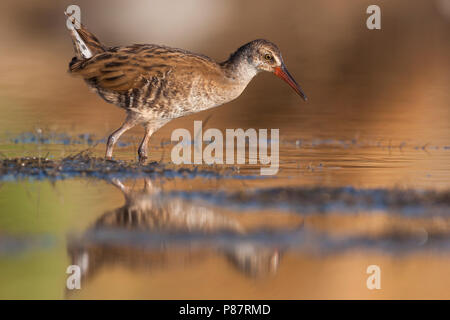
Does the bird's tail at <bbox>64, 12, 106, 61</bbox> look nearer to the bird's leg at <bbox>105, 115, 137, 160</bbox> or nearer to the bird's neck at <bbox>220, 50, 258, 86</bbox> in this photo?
the bird's leg at <bbox>105, 115, 137, 160</bbox>

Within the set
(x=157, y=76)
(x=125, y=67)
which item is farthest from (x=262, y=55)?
(x=125, y=67)

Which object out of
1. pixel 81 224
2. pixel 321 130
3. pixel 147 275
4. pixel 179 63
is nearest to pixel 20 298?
pixel 147 275

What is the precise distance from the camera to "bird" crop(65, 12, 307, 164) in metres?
10.1

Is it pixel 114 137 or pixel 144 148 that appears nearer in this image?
pixel 114 137

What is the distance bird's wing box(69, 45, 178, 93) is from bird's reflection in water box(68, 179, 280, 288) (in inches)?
102

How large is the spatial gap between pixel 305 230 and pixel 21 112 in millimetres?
8891

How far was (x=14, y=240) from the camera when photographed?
21.5 feet

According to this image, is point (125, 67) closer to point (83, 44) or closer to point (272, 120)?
point (83, 44)

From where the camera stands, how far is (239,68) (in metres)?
10.6

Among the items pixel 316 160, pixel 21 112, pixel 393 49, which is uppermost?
pixel 393 49

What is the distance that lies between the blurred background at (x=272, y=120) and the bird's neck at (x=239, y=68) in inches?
46.8

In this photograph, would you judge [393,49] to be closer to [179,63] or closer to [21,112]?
[21,112]

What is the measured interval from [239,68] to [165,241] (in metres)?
4.46

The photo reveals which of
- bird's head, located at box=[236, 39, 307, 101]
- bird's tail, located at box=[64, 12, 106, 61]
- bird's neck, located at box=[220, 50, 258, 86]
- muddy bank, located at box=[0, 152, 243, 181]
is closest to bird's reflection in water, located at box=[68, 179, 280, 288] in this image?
muddy bank, located at box=[0, 152, 243, 181]
